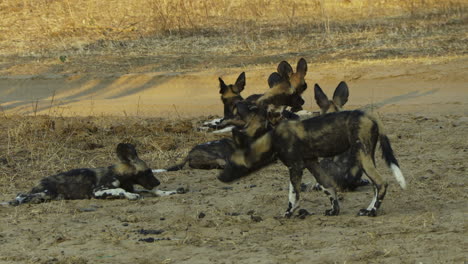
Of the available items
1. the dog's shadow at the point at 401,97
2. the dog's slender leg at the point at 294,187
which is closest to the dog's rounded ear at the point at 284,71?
the dog's shadow at the point at 401,97

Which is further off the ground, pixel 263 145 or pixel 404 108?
pixel 263 145

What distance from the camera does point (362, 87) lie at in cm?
1252

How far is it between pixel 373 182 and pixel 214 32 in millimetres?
12616

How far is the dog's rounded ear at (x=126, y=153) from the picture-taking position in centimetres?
688

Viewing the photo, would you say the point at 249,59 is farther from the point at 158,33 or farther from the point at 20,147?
the point at 20,147

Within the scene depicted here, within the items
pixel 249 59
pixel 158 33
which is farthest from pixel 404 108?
pixel 158 33

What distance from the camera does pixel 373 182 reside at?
5617 millimetres

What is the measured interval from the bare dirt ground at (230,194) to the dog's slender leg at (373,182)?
0.28 ft

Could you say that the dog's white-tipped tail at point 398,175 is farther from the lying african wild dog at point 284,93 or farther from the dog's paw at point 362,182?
the lying african wild dog at point 284,93

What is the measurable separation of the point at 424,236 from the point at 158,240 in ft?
5.19

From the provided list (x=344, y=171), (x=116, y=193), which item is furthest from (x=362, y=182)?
(x=116, y=193)

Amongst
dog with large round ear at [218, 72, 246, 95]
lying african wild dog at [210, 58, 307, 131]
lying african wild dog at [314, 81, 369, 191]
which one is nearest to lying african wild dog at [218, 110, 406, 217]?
lying african wild dog at [314, 81, 369, 191]

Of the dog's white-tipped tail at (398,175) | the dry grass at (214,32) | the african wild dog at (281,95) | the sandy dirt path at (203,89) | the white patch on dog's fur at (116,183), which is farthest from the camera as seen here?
the dry grass at (214,32)

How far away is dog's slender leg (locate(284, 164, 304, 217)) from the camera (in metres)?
5.72
